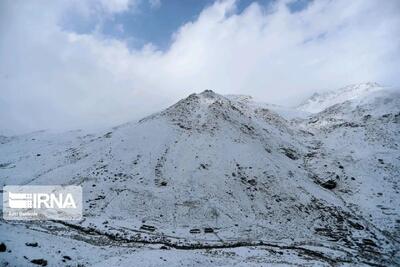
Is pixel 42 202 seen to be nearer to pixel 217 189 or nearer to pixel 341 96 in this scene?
pixel 217 189

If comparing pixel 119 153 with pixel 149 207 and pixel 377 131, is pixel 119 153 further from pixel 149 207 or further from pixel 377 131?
pixel 377 131

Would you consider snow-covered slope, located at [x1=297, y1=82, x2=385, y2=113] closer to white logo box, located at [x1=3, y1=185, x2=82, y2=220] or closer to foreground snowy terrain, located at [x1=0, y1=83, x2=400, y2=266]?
foreground snowy terrain, located at [x1=0, y1=83, x2=400, y2=266]

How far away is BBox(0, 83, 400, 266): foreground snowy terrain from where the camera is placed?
31578mm

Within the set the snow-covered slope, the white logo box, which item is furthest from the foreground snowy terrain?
the snow-covered slope

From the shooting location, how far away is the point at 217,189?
45.9 metres

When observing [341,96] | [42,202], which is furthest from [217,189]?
[341,96]

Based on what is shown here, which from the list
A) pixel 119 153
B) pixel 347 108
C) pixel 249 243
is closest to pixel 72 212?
pixel 119 153

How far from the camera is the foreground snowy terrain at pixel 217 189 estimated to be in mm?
31578

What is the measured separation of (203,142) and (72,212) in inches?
935

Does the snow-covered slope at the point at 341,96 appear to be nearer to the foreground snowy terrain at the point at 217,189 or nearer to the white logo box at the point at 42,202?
the foreground snowy terrain at the point at 217,189

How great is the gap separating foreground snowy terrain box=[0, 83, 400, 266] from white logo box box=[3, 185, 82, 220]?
1480mm

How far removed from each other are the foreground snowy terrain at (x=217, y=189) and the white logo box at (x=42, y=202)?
1.48m

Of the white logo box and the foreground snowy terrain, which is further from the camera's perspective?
the white logo box

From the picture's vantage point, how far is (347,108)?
85250 millimetres
